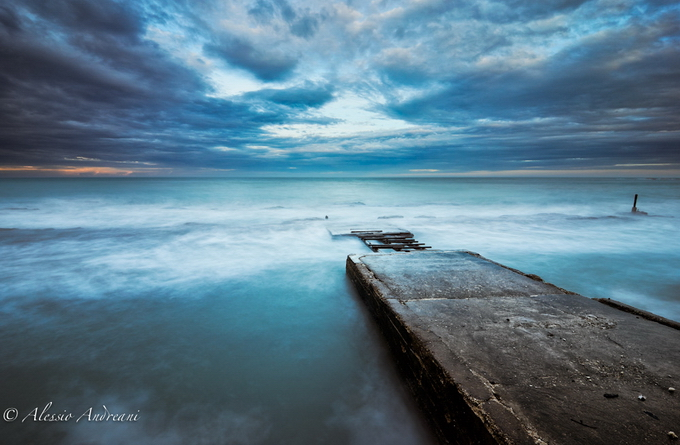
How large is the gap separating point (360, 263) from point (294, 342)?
7.52 ft

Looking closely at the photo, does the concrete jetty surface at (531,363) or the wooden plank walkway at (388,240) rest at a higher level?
the concrete jetty surface at (531,363)

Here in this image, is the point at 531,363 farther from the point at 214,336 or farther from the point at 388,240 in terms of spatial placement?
the point at 388,240

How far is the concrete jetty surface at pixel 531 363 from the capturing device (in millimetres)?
2010

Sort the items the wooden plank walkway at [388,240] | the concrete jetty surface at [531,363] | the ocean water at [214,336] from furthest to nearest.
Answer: the wooden plank walkway at [388,240], the ocean water at [214,336], the concrete jetty surface at [531,363]

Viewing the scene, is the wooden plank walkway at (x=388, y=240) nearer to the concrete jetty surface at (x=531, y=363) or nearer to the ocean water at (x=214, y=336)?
the ocean water at (x=214, y=336)

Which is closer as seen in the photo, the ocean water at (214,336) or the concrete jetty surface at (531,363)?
the concrete jetty surface at (531,363)

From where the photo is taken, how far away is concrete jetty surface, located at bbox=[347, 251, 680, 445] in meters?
2.01

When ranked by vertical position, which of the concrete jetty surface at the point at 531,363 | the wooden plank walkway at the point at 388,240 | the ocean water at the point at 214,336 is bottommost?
the ocean water at the point at 214,336

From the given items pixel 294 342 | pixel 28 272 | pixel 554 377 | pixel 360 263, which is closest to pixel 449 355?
pixel 554 377

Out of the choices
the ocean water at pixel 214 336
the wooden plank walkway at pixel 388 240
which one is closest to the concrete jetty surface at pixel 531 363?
the ocean water at pixel 214 336

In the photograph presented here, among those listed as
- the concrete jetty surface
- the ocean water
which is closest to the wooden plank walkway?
the ocean water

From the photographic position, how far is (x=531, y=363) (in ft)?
8.70

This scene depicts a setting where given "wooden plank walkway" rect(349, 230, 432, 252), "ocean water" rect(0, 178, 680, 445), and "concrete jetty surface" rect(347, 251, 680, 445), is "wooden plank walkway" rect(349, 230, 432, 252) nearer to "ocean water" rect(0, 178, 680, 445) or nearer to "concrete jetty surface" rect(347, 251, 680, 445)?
"ocean water" rect(0, 178, 680, 445)

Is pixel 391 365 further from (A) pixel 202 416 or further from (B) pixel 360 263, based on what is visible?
(B) pixel 360 263
